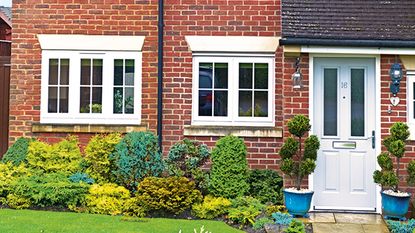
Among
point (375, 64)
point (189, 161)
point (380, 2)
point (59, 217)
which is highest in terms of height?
point (380, 2)

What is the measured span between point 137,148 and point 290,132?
2650 millimetres

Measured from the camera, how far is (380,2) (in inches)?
337

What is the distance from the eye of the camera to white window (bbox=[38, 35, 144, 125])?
9.12m

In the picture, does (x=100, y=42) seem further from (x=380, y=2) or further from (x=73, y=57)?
(x=380, y=2)

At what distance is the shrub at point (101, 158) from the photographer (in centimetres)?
840

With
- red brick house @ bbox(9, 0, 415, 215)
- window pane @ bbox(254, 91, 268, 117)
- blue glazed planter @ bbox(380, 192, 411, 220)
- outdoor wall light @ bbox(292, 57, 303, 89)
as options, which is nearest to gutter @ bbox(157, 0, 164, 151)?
red brick house @ bbox(9, 0, 415, 215)

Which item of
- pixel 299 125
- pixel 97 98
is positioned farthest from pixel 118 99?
pixel 299 125

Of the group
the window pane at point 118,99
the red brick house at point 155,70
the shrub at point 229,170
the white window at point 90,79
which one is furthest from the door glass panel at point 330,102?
the window pane at point 118,99

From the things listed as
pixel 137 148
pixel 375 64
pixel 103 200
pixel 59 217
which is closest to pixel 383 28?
pixel 375 64

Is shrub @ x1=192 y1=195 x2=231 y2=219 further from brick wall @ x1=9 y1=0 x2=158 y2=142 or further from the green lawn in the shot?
brick wall @ x1=9 y1=0 x2=158 y2=142

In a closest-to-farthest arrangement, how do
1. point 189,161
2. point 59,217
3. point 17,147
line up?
point 59,217, point 189,161, point 17,147

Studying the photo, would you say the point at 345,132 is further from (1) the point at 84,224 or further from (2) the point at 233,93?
(1) the point at 84,224

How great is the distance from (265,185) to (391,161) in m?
2.14

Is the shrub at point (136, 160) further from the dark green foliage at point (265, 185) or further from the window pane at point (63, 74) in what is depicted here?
the window pane at point (63, 74)
